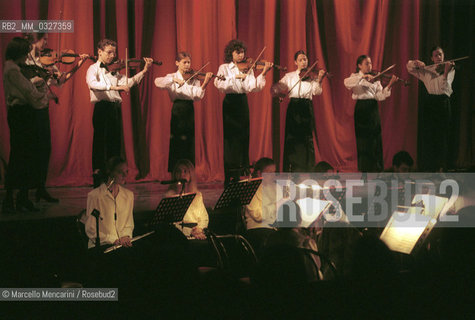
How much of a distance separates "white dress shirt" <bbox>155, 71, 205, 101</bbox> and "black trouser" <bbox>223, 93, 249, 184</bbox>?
1.19 feet

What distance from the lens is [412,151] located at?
317 inches

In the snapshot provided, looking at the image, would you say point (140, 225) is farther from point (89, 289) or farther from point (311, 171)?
point (311, 171)

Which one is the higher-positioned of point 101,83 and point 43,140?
point 101,83

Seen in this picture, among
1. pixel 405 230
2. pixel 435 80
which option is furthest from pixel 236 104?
pixel 405 230

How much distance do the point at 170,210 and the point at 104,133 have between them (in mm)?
2127

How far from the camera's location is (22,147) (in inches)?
174

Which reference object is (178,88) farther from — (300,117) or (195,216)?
(195,216)

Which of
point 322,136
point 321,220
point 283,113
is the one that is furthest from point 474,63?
point 321,220

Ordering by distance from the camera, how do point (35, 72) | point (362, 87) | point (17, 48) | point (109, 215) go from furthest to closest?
1. point (362, 87)
2. point (35, 72)
3. point (17, 48)
4. point (109, 215)

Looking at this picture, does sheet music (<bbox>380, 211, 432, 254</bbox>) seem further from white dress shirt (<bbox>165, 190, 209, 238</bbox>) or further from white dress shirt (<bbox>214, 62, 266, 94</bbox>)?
white dress shirt (<bbox>214, 62, 266, 94</bbox>)

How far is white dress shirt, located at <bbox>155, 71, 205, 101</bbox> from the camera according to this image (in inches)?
220

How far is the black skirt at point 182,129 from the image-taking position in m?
5.63

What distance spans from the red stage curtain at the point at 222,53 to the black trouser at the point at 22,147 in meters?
1.49

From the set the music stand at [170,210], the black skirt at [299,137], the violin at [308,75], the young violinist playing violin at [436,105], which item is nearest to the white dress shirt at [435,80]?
the young violinist playing violin at [436,105]
